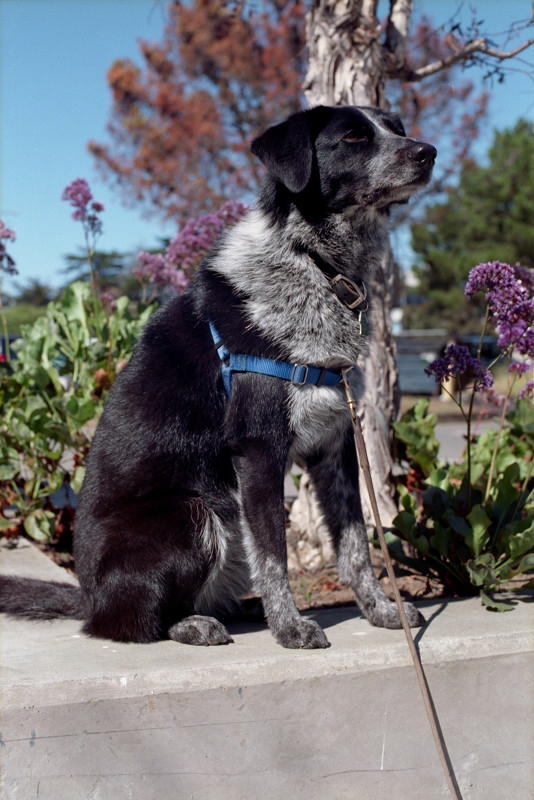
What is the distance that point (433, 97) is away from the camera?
18016 millimetres

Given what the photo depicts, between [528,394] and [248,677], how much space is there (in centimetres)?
197

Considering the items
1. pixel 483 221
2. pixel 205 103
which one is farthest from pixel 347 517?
pixel 483 221

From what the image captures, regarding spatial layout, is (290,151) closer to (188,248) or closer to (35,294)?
(188,248)

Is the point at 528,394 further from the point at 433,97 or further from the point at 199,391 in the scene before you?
the point at 433,97

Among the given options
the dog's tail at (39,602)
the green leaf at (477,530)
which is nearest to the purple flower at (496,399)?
the green leaf at (477,530)

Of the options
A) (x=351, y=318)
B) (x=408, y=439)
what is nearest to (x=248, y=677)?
(x=351, y=318)

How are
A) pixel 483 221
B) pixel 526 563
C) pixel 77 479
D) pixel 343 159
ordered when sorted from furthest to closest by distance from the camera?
pixel 483 221, pixel 77 479, pixel 526 563, pixel 343 159

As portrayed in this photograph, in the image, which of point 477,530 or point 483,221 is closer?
point 477,530

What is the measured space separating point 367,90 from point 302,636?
3187 mm

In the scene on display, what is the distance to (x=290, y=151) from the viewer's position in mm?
2613

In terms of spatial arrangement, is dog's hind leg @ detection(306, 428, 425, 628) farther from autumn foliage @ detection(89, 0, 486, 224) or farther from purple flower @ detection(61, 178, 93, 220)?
autumn foliage @ detection(89, 0, 486, 224)

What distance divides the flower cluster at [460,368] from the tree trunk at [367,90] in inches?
44.9

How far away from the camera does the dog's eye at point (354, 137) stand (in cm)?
270

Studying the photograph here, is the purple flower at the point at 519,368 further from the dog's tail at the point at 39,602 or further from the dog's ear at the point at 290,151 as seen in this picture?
the dog's tail at the point at 39,602
